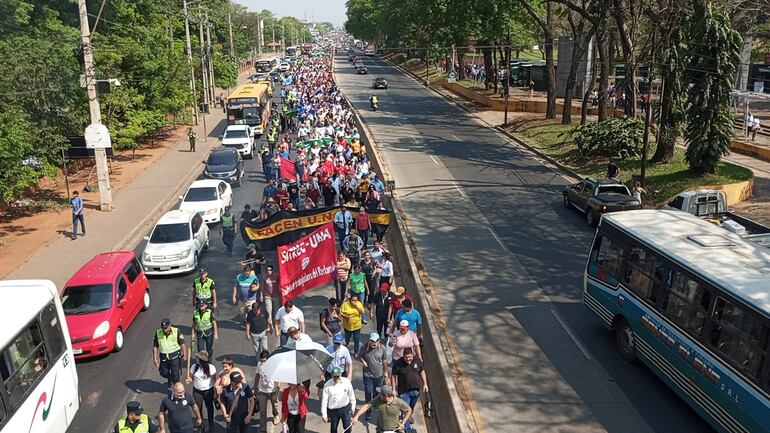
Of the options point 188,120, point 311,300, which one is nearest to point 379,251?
point 311,300

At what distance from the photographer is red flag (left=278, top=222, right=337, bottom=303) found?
14.1 metres

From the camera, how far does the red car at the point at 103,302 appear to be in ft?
43.7

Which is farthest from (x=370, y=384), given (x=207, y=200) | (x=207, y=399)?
(x=207, y=200)

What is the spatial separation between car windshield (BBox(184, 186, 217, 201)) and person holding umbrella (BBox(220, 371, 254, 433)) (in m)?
14.5

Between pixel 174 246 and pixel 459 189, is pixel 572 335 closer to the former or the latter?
pixel 174 246

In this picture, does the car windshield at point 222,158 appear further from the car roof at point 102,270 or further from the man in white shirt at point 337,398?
the man in white shirt at point 337,398

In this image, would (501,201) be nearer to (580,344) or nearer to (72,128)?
(580,344)

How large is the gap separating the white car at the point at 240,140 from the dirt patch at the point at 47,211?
4599mm

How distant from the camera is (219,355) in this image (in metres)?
13.6

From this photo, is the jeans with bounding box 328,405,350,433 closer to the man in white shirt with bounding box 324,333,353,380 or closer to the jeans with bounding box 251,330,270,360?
the man in white shirt with bounding box 324,333,353,380

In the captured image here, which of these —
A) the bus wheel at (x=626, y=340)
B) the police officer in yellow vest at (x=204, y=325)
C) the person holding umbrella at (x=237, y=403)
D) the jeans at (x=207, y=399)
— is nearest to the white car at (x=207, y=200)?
the police officer in yellow vest at (x=204, y=325)

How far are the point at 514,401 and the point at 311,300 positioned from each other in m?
6.81

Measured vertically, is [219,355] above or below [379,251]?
below

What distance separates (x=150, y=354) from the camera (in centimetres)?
1385
